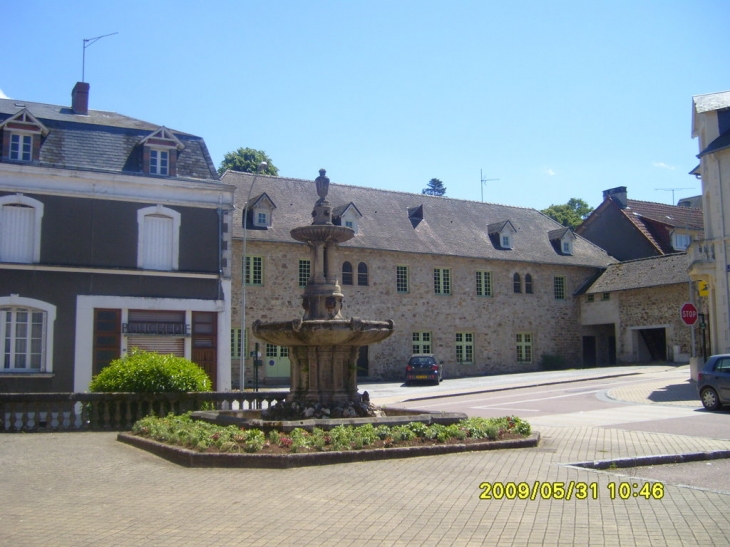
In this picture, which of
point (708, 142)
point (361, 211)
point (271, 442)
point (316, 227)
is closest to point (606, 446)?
point (271, 442)

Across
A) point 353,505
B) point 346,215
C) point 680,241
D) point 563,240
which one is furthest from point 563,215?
point 353,505

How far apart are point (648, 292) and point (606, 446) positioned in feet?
94.3

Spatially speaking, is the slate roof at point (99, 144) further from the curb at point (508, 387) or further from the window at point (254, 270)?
the curb at point (508, 387)

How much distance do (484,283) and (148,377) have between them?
2603 centimetres

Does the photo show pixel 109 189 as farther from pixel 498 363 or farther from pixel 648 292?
pixel 648 292

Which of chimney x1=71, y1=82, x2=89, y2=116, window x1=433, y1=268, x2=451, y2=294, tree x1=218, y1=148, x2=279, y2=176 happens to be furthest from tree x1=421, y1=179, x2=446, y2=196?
chimney x1=71, y1=82, x2=89, y2=116

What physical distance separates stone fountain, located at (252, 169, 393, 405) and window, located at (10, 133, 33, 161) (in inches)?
443

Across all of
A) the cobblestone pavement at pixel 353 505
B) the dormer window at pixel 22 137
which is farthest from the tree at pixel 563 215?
the cobblestone pavement at pixel 353 505

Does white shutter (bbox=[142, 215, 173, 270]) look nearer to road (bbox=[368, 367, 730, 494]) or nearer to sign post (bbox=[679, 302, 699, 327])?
road (bbox=[368, 367, 730, 494])

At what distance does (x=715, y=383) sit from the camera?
17688mm

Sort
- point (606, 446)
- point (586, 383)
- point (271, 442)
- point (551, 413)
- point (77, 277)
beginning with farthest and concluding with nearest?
point (586, 383) → point (77, 277) → point (551, 413) → point (606, 446) → point (271, 442)

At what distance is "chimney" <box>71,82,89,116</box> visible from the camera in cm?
Result: 2500

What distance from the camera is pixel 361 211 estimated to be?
37.8 metres

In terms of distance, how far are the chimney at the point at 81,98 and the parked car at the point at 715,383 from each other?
2017 cm
